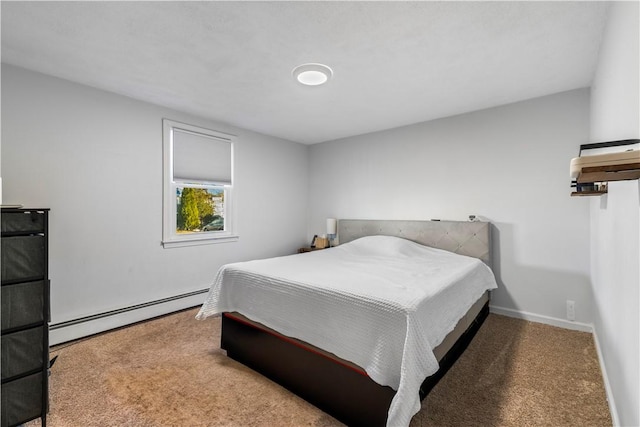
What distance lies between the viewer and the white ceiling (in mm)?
1689

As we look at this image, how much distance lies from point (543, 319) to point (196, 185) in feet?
13.6

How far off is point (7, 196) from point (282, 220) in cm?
303

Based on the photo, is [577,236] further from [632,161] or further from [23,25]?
[23,25]

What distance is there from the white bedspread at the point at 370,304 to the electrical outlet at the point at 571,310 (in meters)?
0.69

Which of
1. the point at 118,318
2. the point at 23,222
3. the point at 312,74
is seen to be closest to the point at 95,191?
the point at 118,318

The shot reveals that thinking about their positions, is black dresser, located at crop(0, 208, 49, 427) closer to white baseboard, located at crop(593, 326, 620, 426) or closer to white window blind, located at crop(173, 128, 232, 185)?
white window blind, located at crop(173, 128, 232, 185)

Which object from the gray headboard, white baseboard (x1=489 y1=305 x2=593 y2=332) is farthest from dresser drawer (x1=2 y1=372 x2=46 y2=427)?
white baseboard (x1=489 y1=305 x2=593 y2=332)

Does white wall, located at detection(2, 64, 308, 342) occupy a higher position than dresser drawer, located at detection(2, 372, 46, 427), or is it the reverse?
white wall, located at detection(2, 64, 308, 342)

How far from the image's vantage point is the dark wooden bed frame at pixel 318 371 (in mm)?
1505

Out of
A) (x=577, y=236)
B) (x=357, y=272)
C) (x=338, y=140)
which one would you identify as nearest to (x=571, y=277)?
(x=577, y=236)

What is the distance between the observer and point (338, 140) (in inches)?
181

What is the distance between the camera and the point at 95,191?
8.96ft

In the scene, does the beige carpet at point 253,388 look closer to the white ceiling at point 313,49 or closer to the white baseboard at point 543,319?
the white baseboard at point 543,319

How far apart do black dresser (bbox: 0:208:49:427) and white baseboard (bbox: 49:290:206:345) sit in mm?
1332
